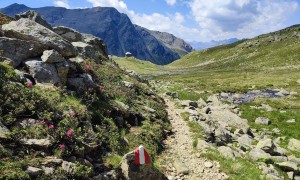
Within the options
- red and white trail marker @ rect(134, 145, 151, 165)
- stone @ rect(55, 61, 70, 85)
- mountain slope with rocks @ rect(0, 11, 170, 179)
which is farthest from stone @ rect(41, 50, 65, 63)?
red and white trail marker @ rect(134, 145, 151, 165)

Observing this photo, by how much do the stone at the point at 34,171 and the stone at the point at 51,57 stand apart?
8.54 metres

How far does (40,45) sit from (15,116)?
22.0 feet

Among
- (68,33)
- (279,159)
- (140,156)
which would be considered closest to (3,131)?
(140,156)

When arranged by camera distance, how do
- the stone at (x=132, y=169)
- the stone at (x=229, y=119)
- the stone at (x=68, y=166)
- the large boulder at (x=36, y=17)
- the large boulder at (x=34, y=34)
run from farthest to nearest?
the large boulder at (x=36, y=17) < the stone at (x=229, y=119) < the large boulder at (x=34, y=34) < the stone at (x=132, y=169) < the stone at (x=68, y=166)

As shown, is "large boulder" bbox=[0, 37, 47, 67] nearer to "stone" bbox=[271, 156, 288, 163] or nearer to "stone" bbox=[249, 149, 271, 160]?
"stone" bbox=[249, 149, 271, 160]

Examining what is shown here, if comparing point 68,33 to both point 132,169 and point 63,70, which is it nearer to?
point 63,70

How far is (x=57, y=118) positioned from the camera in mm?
13516

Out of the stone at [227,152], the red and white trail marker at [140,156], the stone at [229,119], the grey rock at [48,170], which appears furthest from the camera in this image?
the stone at [229,119]

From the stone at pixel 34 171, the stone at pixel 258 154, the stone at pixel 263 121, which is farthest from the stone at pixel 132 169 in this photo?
the stone at pixel 263 121

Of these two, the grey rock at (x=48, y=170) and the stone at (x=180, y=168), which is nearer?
the grey rock at (x=48, y=170)

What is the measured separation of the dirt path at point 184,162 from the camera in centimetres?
1562

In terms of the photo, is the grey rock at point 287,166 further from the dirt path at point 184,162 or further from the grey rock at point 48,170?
the grey rock at point 48,170

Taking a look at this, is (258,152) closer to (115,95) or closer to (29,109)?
(115,95)

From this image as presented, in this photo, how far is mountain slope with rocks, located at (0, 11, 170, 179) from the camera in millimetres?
11038
